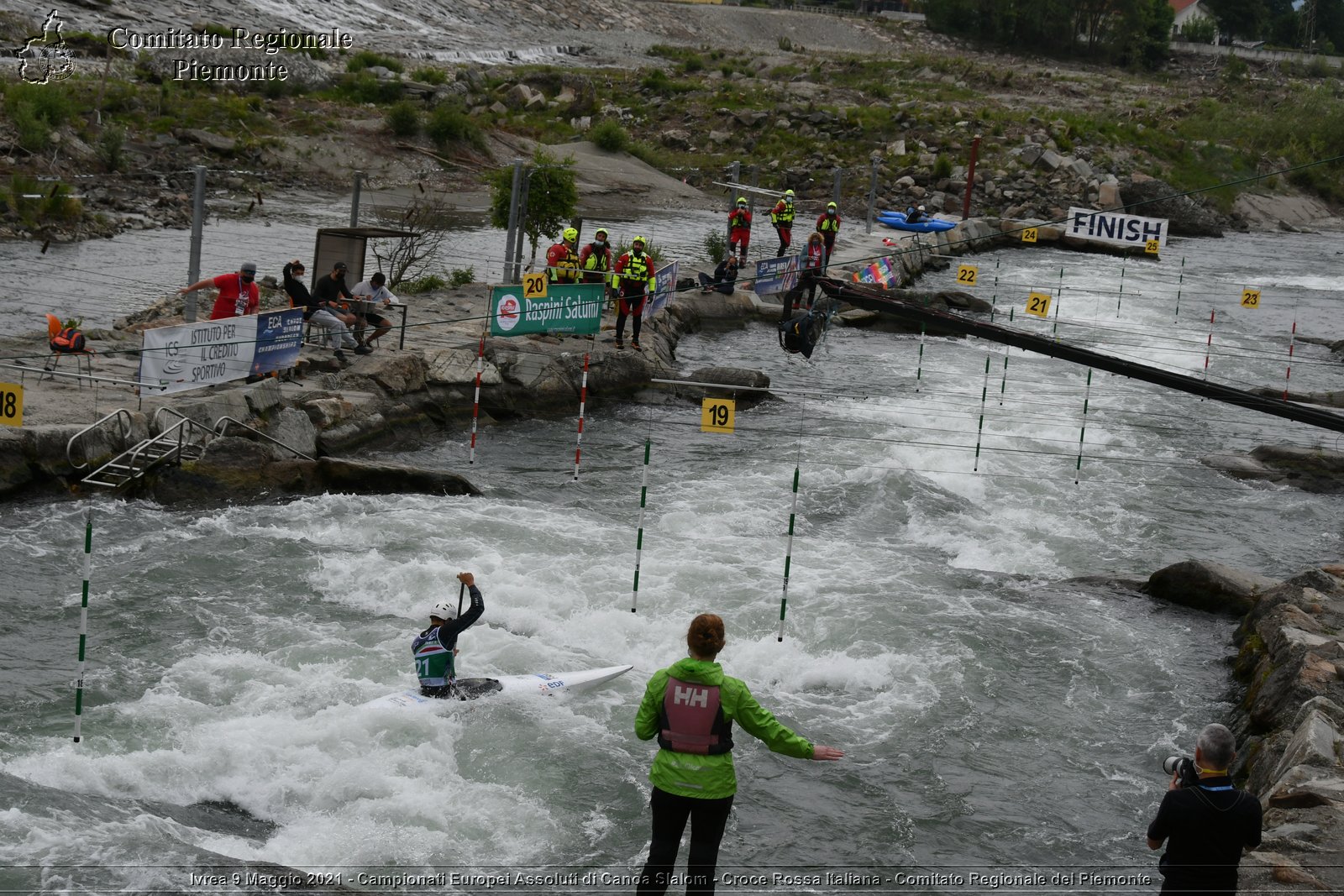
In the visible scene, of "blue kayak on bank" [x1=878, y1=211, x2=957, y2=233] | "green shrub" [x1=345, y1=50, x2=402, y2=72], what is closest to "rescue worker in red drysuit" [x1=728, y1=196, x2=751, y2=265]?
"blue kayak on bank" [x1=878, y1=211, x2=957, y2=233]

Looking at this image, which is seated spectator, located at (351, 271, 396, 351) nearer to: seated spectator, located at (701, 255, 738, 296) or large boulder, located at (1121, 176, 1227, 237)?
seated spectator, located at (701, 255, 738, 296)

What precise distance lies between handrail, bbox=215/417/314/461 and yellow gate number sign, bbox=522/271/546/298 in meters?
A: 5.35

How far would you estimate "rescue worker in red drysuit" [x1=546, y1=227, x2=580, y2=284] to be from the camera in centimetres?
2269

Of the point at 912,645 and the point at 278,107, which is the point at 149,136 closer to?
the point at 278,107

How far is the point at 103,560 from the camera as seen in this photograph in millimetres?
13891

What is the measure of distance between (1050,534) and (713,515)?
448 cm

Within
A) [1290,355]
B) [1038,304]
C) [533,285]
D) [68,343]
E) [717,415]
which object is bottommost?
[68,343]

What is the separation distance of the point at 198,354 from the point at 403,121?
30.1 metres

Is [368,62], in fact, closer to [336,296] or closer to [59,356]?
[336,296]

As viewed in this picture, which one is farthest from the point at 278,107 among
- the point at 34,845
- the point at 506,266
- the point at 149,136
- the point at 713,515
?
the point at 34,845

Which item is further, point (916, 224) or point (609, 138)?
point (609, 138)

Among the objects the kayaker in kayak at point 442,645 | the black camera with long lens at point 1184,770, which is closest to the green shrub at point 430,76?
the kayaker in kayak at point 442,645

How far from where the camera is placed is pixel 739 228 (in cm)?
3003

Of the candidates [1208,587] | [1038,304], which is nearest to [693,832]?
[1208,587]
